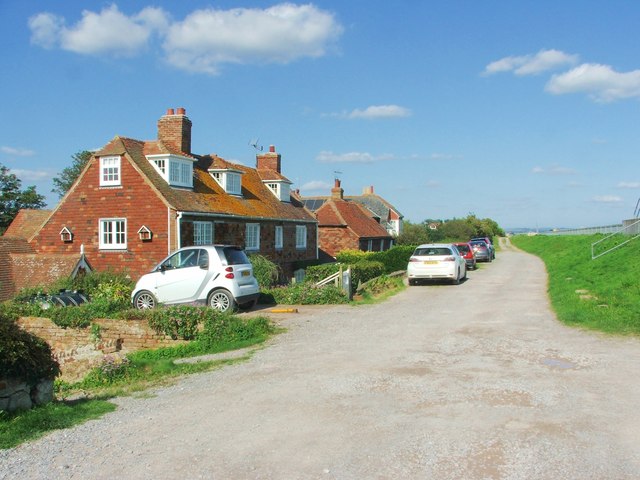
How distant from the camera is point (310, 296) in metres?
17.8

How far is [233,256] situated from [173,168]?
1117 centimetres

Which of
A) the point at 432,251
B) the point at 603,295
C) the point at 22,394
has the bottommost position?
the point at 22,394

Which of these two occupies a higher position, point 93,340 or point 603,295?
point 603,295

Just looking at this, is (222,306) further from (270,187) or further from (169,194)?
(270,187)

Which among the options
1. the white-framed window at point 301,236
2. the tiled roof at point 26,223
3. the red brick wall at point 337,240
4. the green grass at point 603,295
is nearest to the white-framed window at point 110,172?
the white-framed window at point 301,236

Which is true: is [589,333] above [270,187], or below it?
below

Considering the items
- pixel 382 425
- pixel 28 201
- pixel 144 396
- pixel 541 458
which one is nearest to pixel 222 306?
pixel 144 396

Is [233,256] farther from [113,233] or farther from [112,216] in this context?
[112,216]

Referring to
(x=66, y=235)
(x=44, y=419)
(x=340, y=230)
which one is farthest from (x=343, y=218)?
(x=44, y=419)

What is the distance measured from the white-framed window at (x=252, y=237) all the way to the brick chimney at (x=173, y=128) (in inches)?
189

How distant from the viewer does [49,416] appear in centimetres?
652

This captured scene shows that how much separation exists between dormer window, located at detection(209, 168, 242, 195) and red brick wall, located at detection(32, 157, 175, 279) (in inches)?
209

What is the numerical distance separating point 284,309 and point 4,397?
9.76 m

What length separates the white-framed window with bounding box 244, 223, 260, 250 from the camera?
2823 cm
